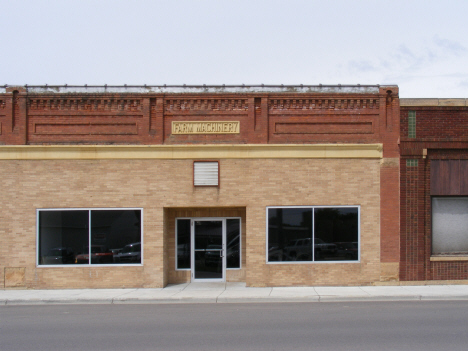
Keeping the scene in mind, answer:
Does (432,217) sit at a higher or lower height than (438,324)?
higher

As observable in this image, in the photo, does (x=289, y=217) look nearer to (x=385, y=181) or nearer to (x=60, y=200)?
(x=385, y=181)

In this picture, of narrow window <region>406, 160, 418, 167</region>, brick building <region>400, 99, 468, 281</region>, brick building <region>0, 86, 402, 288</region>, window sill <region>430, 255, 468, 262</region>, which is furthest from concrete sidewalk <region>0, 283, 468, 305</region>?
narrow window <region>406, 160, 418, 167</region>

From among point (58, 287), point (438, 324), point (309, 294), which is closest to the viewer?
point (438, 324)

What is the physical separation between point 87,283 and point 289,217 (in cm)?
676

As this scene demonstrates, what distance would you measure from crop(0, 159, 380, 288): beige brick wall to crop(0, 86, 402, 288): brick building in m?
0.03

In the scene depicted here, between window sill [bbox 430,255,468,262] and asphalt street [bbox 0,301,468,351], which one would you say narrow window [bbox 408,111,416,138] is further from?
asphalt street [bbox 0,301,468,351]

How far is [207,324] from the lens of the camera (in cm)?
1039

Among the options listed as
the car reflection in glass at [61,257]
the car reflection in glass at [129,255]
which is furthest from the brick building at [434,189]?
the car reflection in glass at [61,257]

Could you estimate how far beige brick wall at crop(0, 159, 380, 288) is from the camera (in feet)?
50.5

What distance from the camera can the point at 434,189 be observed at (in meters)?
15.7


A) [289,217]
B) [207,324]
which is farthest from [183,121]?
[207,324]

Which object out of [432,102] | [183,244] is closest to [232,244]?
[183,244]

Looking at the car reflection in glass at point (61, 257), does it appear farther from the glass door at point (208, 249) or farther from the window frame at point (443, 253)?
the window frame at point (443, 253)

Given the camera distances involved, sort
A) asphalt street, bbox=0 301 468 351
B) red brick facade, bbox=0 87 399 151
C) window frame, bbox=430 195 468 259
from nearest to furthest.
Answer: asphalt street, bbox=0 301 468 351 < window frame, bbox=430 195 468 259 < red brick facade, bbox=0 87 399 151
